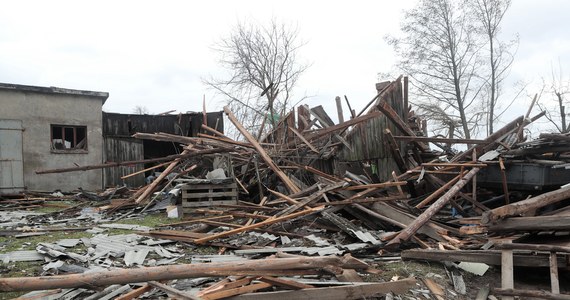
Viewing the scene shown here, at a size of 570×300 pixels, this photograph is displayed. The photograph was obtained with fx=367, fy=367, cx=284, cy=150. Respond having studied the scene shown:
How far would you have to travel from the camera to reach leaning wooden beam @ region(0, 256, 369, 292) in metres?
2.69

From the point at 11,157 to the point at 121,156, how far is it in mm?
4046

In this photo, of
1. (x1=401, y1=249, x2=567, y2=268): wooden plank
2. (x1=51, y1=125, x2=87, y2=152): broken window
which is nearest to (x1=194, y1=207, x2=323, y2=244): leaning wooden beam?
(x1=401, y1=249, x2=567, y2=268): wooden plank

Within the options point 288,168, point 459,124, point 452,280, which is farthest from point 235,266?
point 459,124

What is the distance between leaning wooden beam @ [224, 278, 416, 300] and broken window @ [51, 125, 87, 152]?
13541 millimetres

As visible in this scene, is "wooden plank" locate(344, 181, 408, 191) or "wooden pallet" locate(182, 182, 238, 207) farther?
"wooden pallet" locate(182, 182, 238, 207)

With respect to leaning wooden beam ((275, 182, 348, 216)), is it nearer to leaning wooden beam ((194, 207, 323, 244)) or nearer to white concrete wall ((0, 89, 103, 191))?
leaning wooden beam ((194, 207, 323, 244))

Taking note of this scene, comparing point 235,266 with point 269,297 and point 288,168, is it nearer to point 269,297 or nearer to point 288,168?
point 269,297

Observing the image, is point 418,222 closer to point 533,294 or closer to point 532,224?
point 532,224

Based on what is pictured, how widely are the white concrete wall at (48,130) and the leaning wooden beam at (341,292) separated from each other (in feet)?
43.8

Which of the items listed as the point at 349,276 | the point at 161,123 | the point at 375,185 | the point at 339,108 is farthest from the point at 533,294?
the point at 161,123

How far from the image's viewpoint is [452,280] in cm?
408

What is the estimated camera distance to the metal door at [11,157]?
1256 cm

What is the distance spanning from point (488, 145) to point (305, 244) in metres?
4.97

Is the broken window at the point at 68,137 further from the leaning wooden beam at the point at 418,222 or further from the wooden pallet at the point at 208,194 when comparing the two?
the leaning wooden beam at the point at 418,222
